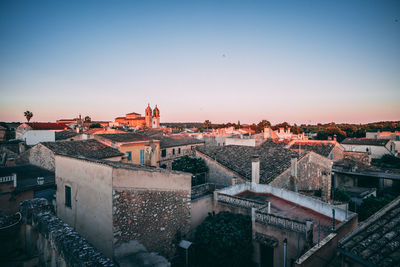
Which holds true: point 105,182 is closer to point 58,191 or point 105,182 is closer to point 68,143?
point 58,191

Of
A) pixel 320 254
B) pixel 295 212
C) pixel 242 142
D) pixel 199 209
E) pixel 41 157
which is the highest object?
pixel 242 142

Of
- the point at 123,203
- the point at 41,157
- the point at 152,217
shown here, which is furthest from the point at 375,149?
the point at 41,157

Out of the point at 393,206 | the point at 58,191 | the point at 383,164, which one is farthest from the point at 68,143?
the point at 383,164

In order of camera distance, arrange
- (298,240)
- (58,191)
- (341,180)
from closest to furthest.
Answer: (298,240)
(58,191)
(341,180)

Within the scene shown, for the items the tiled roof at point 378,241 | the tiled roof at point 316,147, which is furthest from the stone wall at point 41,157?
the tiled roof at point 316,147

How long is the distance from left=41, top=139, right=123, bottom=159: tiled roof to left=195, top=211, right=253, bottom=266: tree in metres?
14.0

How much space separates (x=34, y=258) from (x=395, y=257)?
27.1 ft

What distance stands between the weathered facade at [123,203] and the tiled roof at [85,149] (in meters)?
9.82

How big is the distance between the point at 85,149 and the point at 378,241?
22517 millimetres

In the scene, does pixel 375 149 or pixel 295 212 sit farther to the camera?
pixel 375 149

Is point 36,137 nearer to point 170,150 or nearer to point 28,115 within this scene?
point 170,150

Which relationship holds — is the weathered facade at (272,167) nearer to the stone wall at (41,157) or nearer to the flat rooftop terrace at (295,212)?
the flat rooftop terrace at (295,212)

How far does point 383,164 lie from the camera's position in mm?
41000

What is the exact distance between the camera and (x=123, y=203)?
8344 mm
